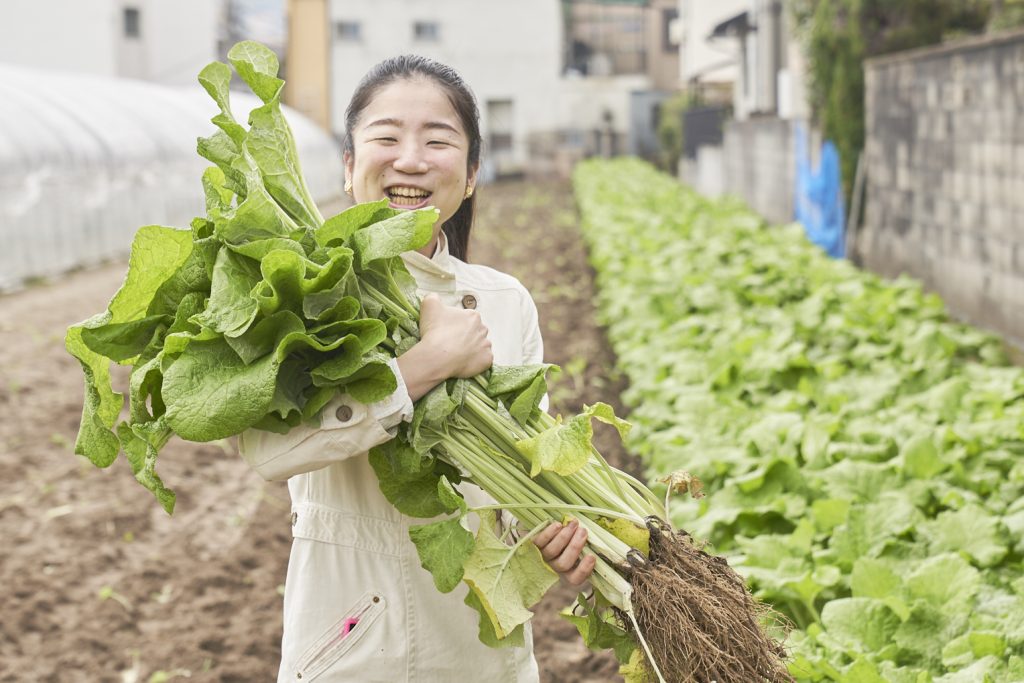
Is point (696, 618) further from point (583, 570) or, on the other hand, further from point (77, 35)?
point (77, 35)

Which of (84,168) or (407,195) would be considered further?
(84,168)

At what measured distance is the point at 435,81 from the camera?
239cm

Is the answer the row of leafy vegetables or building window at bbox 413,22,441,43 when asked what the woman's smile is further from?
building window at bbox 413,22,441,43

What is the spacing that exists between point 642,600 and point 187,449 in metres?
5.25

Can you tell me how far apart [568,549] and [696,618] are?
0.27m

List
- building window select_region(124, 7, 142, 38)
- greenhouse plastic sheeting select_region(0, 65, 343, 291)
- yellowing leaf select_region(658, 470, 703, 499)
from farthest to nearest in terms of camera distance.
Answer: building window select_region(124, 7, 142, 38) < greenhouse plastic sheeting select_region(0, 65, 343, 291) < yellowing leaf select_region(658, 470, 703, 499)

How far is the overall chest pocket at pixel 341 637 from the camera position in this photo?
2240 millimetres

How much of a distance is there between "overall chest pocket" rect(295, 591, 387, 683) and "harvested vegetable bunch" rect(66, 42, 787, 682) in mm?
200

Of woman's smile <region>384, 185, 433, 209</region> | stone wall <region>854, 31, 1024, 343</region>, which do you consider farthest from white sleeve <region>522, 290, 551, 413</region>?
stone wall <region>854, 31, 1024, 343</region>

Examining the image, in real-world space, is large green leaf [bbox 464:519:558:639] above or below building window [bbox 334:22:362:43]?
below

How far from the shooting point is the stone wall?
6949 mm

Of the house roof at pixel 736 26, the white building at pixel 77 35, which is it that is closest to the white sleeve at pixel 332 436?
the house roof at pixel 736 26

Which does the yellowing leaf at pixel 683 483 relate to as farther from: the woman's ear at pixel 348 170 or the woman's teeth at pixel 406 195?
the woman's ear at pixel 348 170

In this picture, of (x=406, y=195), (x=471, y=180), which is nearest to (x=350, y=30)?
(x=471, y=180)
